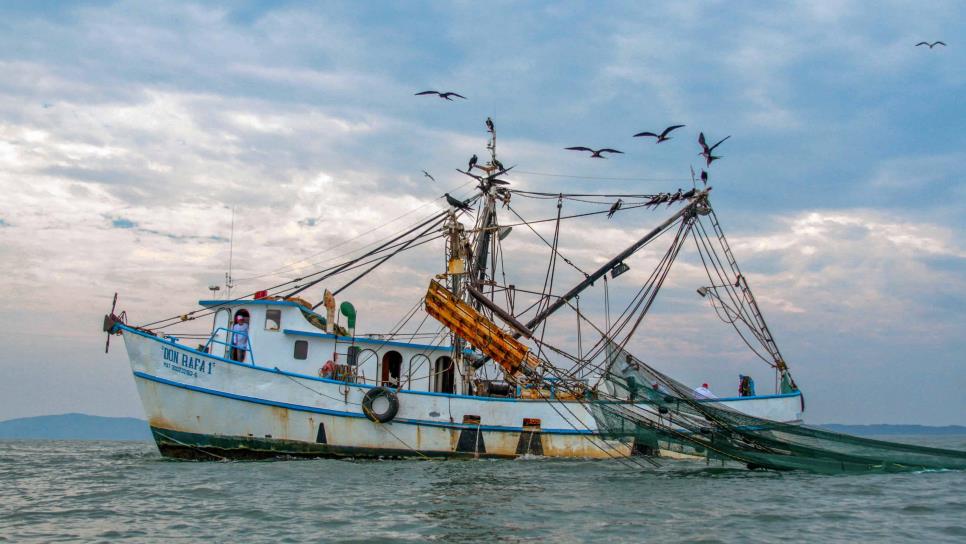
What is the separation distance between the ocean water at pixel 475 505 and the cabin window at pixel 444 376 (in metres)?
4.96

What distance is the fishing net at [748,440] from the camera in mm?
17219

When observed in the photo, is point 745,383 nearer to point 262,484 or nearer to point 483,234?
point 483,234

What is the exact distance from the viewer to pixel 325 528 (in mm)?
11070

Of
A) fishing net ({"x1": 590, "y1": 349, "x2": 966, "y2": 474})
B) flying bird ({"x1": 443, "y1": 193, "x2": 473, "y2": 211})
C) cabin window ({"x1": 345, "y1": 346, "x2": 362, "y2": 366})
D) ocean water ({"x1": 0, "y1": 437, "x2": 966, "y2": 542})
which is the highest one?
flying bird ({"x1": 443, "y1": 193, "x2": 473, "y2": 211})

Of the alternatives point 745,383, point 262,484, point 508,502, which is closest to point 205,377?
point 262,484

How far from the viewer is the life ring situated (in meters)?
20.4

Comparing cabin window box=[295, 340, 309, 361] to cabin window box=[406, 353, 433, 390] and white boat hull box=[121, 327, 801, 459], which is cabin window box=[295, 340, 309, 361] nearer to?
white boat hull box=[121, 327, 801, 459]

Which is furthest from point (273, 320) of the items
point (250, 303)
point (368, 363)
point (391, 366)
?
point (391, 366)

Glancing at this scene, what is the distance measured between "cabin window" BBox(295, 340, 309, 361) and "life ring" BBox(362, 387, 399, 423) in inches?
95.6

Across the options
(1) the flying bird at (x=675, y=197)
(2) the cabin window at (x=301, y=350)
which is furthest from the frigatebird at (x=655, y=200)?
A: (2) the cabin window at (x=301, y=350)

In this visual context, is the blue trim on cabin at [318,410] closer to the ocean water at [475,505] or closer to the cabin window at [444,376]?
the ocean water at [475,505]

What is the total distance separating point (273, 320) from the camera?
22.1 meters

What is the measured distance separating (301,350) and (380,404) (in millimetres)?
2966

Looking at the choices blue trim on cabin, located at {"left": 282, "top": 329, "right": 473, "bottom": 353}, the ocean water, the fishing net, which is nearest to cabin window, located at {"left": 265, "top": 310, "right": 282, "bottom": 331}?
blue trim on cabin, located at {"left": 282, "top": 329, "right": 473, "bottom": 353}
